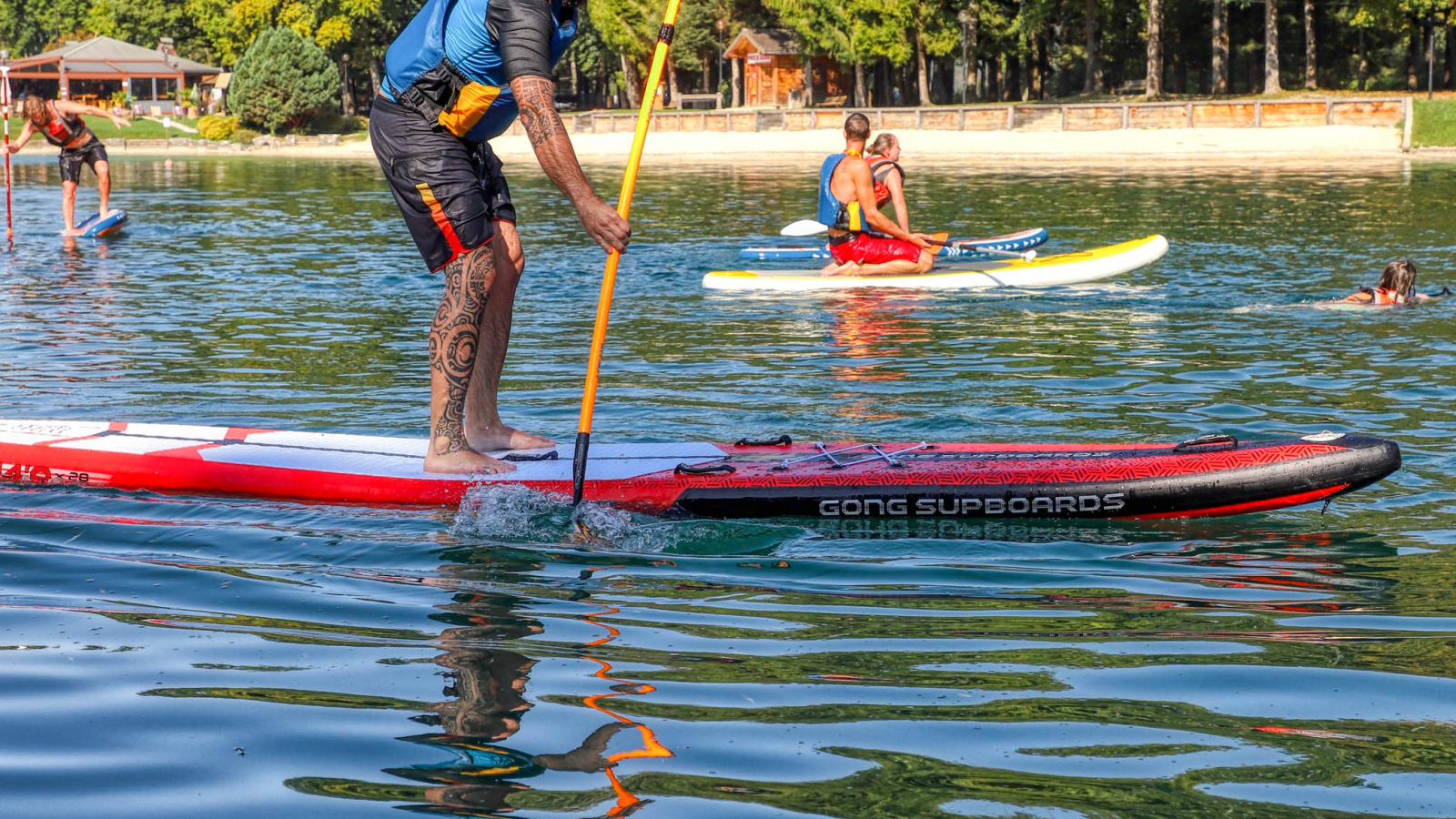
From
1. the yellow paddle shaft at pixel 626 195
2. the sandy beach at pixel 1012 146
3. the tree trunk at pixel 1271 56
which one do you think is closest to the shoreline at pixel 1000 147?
the sandy beach at pixel 1012 146

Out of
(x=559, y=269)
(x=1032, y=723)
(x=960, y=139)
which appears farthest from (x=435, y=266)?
(x=960, y=139)

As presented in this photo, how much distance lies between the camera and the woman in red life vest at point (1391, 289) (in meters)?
11.9

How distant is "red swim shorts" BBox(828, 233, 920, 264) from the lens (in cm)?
1422

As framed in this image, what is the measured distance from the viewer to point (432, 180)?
5777 millimetres

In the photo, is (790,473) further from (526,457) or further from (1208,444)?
(1208,444)

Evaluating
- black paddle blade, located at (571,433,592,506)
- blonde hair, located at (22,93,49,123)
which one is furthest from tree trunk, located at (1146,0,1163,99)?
black paddle blade, located at (571,433,592,506)

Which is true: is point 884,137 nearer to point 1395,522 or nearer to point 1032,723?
point 1395,522

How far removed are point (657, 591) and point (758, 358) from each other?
5.60 meters

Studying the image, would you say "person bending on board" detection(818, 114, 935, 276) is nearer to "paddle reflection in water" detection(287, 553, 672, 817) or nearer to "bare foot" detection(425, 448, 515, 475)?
"bare foot" detection(425, 448, 515, 475)

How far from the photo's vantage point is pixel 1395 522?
5.67m

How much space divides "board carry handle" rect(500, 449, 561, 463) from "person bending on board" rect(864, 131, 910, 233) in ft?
27.4

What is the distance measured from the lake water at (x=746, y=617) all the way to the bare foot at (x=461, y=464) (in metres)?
0.21

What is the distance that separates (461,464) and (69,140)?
51.6ft

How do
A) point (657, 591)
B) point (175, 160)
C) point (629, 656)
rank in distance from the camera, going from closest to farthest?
point (629, 656) < point (657, 591) < point (175, 160)
